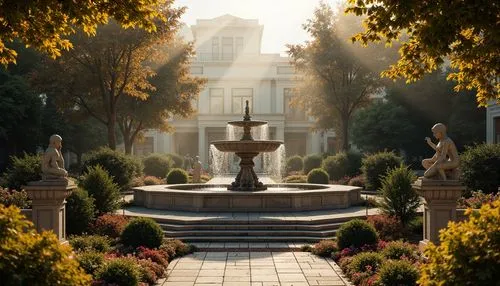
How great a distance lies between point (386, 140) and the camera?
45344mm

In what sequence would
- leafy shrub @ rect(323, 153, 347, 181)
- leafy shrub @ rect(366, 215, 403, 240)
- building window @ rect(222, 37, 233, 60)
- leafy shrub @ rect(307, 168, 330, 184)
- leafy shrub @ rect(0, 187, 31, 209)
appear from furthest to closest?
building window @ rect(222, 37, 233, 60)
leafy shrub @ rect(323, 153, 347, 181)
leafy shrub @ rect(307, 168, 330, 184)
leafy shrub @ rect(0, 187, 31, 209)
leafy shrub @ rect(366, 215, 403, 240)

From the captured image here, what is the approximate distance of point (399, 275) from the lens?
8812 millimetres

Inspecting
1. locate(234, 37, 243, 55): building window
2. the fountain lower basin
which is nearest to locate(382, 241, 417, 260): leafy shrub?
the fountain lower basin

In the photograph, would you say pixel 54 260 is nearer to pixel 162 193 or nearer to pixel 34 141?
pixel 162 193

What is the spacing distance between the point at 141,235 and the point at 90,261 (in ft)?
8.03

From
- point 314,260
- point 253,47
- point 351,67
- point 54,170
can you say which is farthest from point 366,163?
point 253,47

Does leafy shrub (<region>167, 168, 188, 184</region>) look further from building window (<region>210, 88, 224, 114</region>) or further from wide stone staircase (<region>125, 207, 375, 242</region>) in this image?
building window (<region>210, 88, 224, 114</region>)

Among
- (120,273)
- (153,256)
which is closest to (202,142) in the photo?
(153,256)

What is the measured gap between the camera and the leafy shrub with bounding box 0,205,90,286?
4.75 m

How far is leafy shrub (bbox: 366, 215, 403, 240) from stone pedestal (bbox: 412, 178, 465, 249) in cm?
254

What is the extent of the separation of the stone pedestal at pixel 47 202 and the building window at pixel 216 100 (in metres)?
55.9

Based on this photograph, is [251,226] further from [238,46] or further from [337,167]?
[238,46]

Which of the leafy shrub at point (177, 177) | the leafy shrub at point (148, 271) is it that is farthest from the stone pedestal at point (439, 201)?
the leafy shrub at point (177, 177)

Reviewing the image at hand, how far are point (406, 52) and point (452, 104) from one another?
119ft
